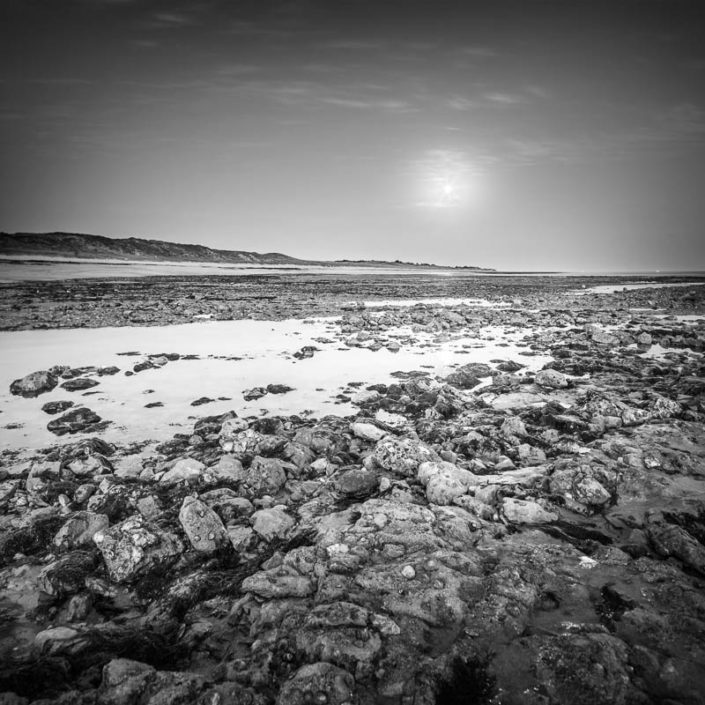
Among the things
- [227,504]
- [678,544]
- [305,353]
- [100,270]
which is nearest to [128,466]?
[227,504]

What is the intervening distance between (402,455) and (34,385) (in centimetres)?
578

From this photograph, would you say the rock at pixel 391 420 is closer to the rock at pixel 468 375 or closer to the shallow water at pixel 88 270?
the rock at pixel 468 375

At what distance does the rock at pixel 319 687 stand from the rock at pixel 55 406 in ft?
16.6

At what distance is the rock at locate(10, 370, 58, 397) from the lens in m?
5.95

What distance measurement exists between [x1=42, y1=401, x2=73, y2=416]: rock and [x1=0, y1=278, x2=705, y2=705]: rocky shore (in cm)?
45

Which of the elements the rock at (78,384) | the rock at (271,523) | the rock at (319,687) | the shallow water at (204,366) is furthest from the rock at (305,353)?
the rock at (319,687)

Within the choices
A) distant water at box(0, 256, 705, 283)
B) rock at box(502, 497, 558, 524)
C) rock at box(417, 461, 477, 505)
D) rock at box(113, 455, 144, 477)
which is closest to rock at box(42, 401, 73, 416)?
rock at box(113, 455, 144, 477)

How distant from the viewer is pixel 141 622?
7.50ft

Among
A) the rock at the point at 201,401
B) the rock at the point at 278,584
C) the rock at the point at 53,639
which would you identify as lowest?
the rock at the point at 53,639

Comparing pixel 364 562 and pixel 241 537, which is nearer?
pixel 364 562

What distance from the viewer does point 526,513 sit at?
3053 mm

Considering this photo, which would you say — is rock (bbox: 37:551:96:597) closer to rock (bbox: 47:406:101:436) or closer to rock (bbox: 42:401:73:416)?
rock (bbox: 47:406:101:436)

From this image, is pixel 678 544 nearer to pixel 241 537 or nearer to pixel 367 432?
pixel 367 432

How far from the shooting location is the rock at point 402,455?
3.76 metres
